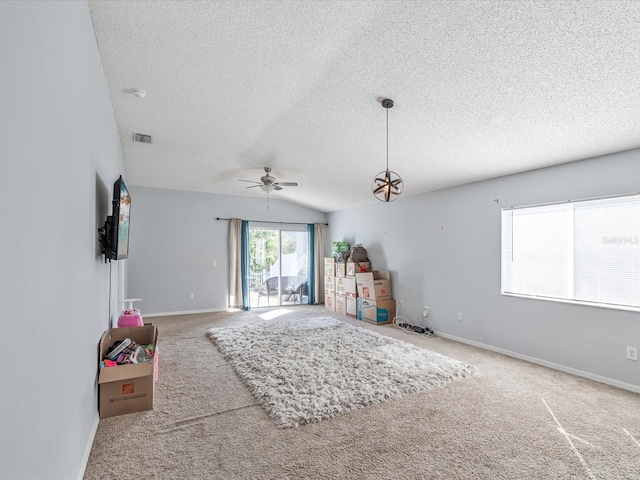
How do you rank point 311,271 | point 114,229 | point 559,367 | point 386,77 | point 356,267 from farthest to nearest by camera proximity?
point 311,271 → point 356,267 → point 559,367 → point 386,77 → point 114,229

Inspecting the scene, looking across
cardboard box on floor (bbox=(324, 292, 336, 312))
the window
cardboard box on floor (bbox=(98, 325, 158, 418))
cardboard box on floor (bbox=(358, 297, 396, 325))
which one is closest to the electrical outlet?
the window

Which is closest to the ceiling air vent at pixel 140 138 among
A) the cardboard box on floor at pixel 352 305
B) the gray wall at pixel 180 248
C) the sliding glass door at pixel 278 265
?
the gray wall at pixel 180 248

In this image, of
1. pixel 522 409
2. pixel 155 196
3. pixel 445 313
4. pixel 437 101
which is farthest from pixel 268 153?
pixel 522 409

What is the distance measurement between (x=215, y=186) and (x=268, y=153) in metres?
2.47

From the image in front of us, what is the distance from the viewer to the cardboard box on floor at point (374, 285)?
5996 millimetres

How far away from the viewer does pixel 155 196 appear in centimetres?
648

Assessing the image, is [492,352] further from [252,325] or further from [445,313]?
[252,325]

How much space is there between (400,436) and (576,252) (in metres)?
2.96

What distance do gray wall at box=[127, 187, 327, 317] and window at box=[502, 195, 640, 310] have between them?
17.6ft

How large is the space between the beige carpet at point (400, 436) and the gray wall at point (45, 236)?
0.48 m

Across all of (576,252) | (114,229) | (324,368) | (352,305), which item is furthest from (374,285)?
(114,229)

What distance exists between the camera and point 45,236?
118cm

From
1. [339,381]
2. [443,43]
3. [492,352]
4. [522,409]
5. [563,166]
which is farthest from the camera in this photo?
[492,352]

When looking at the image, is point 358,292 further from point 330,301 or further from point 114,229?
point 114,229
